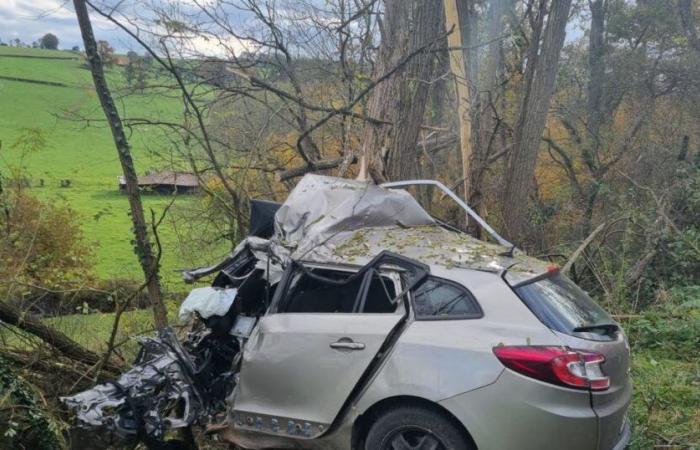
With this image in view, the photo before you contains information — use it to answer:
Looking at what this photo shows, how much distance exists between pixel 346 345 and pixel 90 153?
16957mm

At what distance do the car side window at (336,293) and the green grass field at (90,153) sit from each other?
3947 millimetres

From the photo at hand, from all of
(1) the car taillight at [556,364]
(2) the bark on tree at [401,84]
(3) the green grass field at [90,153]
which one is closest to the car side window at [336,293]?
(1) the car taillight at [556,364]

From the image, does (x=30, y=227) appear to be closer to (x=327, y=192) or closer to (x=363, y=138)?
(x=363, y=138)

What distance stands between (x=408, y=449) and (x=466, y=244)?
150 centimetres

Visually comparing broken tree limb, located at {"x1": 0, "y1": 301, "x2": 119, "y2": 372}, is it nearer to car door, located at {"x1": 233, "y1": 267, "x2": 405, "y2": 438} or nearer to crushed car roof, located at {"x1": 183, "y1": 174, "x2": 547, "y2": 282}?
crushed car roof, located at {"x1": 183, "y1": 174, "x2": 547, "y2": 282}

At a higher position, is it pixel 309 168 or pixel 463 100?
pixel 463 100

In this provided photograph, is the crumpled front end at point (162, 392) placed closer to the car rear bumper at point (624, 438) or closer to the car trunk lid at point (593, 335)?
the car trunk lid at point (593, 335)

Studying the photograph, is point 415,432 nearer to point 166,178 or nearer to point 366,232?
point 366,232

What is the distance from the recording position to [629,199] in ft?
41.2

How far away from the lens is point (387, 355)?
355 centimetres

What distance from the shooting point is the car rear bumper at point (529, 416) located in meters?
3.19

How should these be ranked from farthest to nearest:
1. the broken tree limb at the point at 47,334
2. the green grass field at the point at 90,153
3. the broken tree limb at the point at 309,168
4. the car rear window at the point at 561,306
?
the broken tree limb at the point at 309,168
the green grass field at the point at 90,153
the broken tree limb at the point at 47,334
the car rear window at the point at 561,306

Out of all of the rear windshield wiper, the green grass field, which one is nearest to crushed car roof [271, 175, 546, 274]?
the rear windshield wiper

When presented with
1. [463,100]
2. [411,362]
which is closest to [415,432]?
[411,362]
